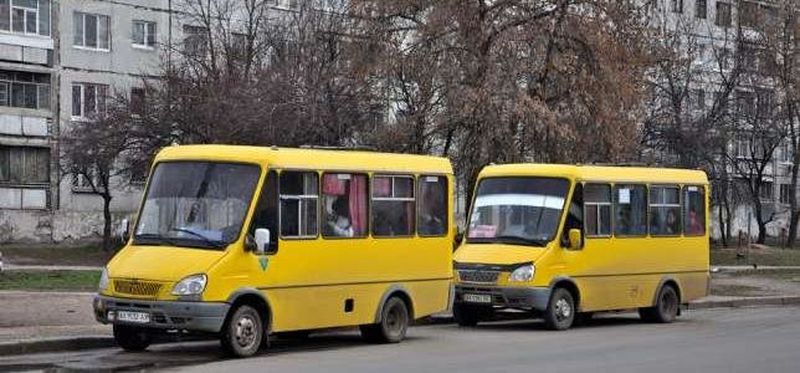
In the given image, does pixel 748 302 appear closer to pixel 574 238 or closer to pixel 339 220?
pixel 574 238

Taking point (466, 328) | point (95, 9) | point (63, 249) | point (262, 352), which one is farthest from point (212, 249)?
point (95, 9)

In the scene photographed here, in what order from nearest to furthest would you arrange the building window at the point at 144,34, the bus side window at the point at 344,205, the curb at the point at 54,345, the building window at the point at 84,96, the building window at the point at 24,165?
the curb at the point at 54,345 → the bus side window at the point at 344,205 → the building window at the point at 24,165 → the building window at the point at 84,96 → the building window at the point at 144,34

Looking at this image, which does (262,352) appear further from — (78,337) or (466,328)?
(466,328)

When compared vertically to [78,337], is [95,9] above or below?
above

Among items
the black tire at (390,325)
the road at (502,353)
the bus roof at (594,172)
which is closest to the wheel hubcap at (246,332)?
the road at (502,353)

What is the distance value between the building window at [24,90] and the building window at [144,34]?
4.62m

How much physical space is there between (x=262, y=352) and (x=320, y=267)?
4.32 ft

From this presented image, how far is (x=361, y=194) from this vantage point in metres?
16.6

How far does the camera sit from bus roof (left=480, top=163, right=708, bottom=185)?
67.0ft

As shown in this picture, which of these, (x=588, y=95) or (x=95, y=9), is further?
(x=95, y=9)

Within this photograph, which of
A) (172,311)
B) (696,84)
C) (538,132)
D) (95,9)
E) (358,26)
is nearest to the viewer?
(172,311)

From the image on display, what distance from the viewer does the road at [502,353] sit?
1377 cm

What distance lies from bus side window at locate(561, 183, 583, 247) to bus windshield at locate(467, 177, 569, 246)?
0.59ft

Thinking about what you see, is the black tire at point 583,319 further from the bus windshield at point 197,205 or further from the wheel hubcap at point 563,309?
the bus windshield at point 197,205
